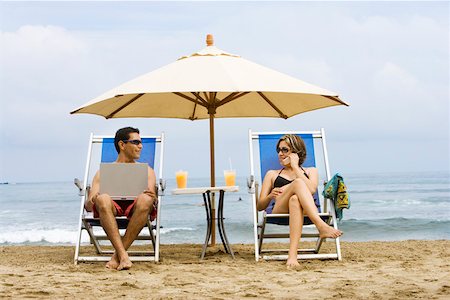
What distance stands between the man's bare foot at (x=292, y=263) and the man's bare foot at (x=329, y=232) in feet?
0.91

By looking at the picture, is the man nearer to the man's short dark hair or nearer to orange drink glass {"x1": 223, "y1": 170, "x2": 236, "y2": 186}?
the man's short dark hair

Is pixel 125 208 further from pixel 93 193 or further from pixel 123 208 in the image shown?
pixel 93 193

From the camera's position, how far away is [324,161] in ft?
19.5

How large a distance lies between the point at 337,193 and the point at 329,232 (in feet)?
1.33

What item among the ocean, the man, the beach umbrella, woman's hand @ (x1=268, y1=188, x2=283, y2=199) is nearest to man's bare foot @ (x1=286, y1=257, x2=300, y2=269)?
woman's hand @ (x1=268, y1=188, x2=283, y2=199)

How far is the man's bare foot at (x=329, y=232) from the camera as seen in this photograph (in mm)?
5250

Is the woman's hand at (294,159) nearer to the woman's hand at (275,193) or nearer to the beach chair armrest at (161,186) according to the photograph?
the woman's hand at (275,193)

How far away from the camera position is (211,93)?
20.6 feet

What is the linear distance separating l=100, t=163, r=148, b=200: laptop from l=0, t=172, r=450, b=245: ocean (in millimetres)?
3479

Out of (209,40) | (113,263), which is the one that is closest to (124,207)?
(113,263)

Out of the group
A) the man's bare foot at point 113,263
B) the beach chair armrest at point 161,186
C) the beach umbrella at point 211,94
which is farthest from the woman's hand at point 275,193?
the man's bare foot at point 113,263

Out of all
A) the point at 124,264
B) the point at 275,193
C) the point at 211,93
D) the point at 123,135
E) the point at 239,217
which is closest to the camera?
the point at 124,264

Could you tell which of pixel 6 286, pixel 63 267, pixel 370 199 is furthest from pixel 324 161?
pixel 370 199

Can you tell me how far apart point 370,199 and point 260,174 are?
53.7 ft
